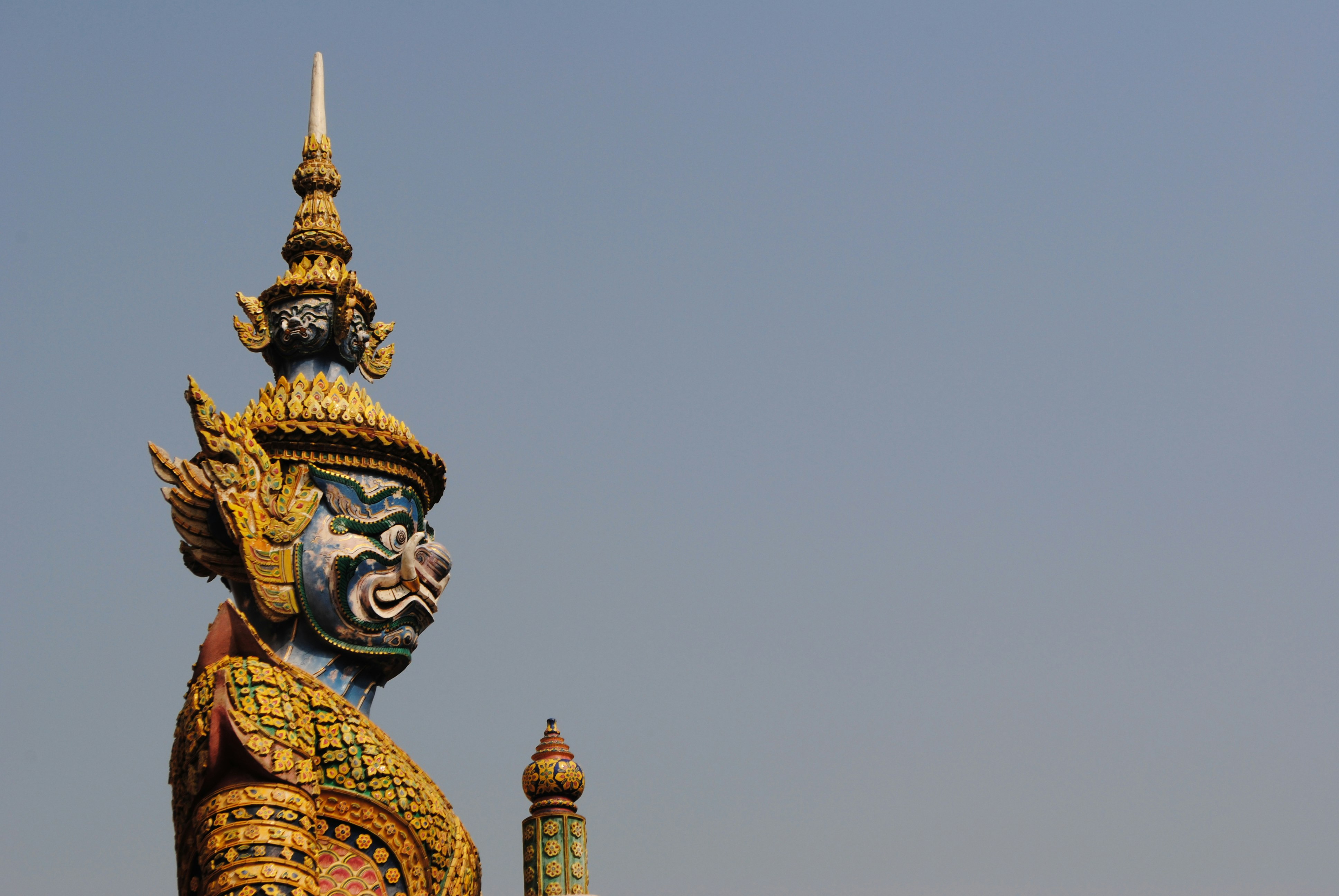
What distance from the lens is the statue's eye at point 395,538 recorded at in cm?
1223

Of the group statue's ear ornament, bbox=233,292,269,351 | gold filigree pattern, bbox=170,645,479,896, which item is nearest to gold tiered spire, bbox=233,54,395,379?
statue's ear ornament, bbox=233,292,269,351

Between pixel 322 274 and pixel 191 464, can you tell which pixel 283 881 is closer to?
pixel 191 464

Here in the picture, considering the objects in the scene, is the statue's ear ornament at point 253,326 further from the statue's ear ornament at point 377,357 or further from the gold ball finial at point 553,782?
the gold ball finial at point 553,782

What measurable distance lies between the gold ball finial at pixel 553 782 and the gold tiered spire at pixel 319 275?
3136 millimetres

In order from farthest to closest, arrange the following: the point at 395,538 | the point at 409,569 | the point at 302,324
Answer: the point at 302,324 < the point at 395,538 < the point at 409,569

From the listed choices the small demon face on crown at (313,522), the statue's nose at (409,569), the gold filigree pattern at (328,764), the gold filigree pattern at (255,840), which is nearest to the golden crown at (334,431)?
the small demon face on crown at (313,522)

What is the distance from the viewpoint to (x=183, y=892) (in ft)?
35.9

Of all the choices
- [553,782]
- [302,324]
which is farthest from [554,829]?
[302,324]

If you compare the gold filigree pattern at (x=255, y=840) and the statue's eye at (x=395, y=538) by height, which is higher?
the statue's eye at (x=395, y=538)

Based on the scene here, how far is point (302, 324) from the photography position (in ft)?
42.2

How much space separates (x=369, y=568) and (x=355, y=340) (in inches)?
76.4

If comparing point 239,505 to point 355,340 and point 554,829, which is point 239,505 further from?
point 554,829

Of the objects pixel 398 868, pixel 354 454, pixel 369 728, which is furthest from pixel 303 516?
pixel 398 868

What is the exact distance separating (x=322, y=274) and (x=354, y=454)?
153cm
